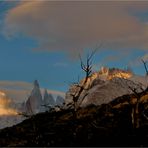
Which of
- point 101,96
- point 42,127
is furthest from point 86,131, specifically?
point 101,96

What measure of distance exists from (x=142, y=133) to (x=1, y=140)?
16.8 meters

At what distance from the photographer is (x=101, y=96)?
10181cm

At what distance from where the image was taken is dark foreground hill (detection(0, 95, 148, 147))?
41.3 metres

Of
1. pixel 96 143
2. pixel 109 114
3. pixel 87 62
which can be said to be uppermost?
pixel 87 62

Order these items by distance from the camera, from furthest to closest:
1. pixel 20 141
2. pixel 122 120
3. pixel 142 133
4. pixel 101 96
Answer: pixel 101 96, pixel 20 141, pixel 122 120, pixel 142 133

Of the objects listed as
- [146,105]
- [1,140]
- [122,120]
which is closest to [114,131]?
[122,120]

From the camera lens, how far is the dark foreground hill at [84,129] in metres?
41.3

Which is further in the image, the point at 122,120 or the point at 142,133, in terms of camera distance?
the point at 122,120

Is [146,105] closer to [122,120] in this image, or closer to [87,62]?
[122,120]

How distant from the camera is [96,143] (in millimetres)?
42031

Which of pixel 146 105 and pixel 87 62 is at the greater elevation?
pixel 87 62

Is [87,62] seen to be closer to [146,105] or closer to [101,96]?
[146,105]

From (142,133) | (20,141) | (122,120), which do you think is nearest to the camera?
(142,133)

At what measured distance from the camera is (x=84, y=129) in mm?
44844
